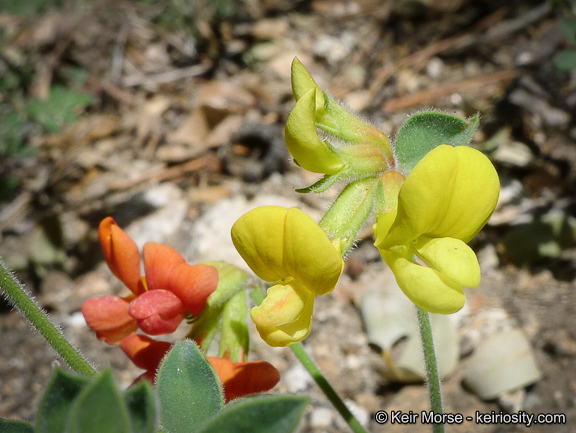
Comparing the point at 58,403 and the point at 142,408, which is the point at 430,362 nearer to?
the point at 142,408

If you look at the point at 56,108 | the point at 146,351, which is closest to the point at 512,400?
the point at 146,351

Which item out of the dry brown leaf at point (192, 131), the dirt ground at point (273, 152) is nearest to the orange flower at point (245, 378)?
the dirt ground at point (273, 152)

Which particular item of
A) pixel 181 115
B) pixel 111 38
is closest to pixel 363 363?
pixel 181 115

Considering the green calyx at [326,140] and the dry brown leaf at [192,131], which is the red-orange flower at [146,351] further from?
the dry brown leaf at [192,131]

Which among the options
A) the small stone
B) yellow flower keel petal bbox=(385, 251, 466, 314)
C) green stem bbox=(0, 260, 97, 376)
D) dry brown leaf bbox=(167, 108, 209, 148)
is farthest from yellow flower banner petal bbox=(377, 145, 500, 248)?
dry brown leaf bbox=(167, 108, 209, 148)

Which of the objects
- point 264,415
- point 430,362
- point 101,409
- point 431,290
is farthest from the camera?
point 430,362

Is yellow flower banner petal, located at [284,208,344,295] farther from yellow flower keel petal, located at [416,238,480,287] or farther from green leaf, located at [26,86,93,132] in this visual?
green leaf, located at [26,86,93,132]

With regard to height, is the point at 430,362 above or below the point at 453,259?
below
